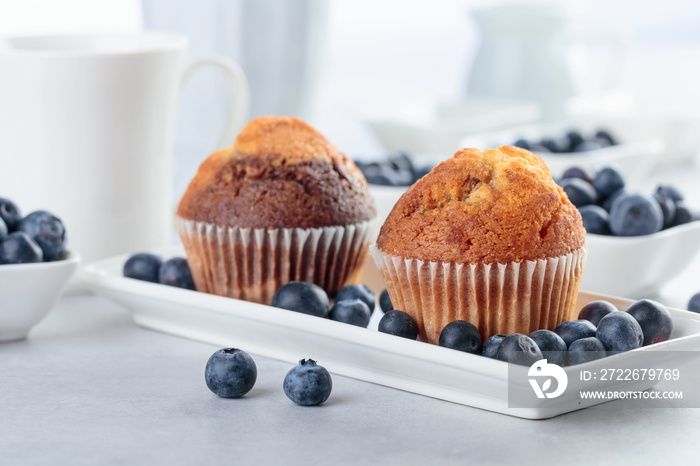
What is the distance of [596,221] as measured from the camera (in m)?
1.50

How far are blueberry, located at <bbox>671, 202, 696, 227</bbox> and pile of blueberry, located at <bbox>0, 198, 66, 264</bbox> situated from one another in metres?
1.01

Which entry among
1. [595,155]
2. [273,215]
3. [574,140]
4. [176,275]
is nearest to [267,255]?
Result: [273,215]

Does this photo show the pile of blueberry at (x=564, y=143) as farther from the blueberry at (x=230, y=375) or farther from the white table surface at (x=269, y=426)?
the blueberry at (x=230, y=375)

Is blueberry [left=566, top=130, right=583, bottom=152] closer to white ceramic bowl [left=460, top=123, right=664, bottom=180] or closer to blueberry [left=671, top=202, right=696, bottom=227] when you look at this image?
white ceramic bowl [left=460, top=123, right=664, bottom=180]

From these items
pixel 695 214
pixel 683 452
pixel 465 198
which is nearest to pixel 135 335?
pixel 465 198

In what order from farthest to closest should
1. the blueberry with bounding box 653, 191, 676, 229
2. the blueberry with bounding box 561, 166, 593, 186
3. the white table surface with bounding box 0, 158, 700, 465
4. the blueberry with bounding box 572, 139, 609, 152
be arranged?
1. the blueberry with bounding box 572, 139, 609, 152
2. the blueberry with bounding box 561, 166, 593, 186
3. the blueberry with bounding box 653, 191, 676, 229
4. the white table surface with bounding box 0, 158, 700, 465

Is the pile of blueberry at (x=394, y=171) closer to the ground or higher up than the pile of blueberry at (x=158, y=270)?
higher up

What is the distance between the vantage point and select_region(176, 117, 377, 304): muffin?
1.37m

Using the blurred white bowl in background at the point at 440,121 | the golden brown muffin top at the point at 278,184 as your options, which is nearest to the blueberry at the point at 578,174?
the golden brown muffin top at the point at 278,184

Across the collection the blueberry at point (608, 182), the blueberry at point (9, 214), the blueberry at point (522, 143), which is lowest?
the blueberry at point (522, 143)

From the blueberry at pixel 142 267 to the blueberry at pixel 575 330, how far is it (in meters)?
0.65

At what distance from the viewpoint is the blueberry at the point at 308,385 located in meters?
1.09

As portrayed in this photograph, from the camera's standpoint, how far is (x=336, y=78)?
468 cm

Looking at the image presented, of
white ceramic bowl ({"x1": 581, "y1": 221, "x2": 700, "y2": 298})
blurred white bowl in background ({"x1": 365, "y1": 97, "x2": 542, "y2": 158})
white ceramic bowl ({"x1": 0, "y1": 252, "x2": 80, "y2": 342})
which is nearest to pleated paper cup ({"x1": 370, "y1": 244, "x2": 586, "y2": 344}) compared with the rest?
white ceramic bowl ({"x1": 581, "y1": 221, "x2": 700, "y2": 298})
